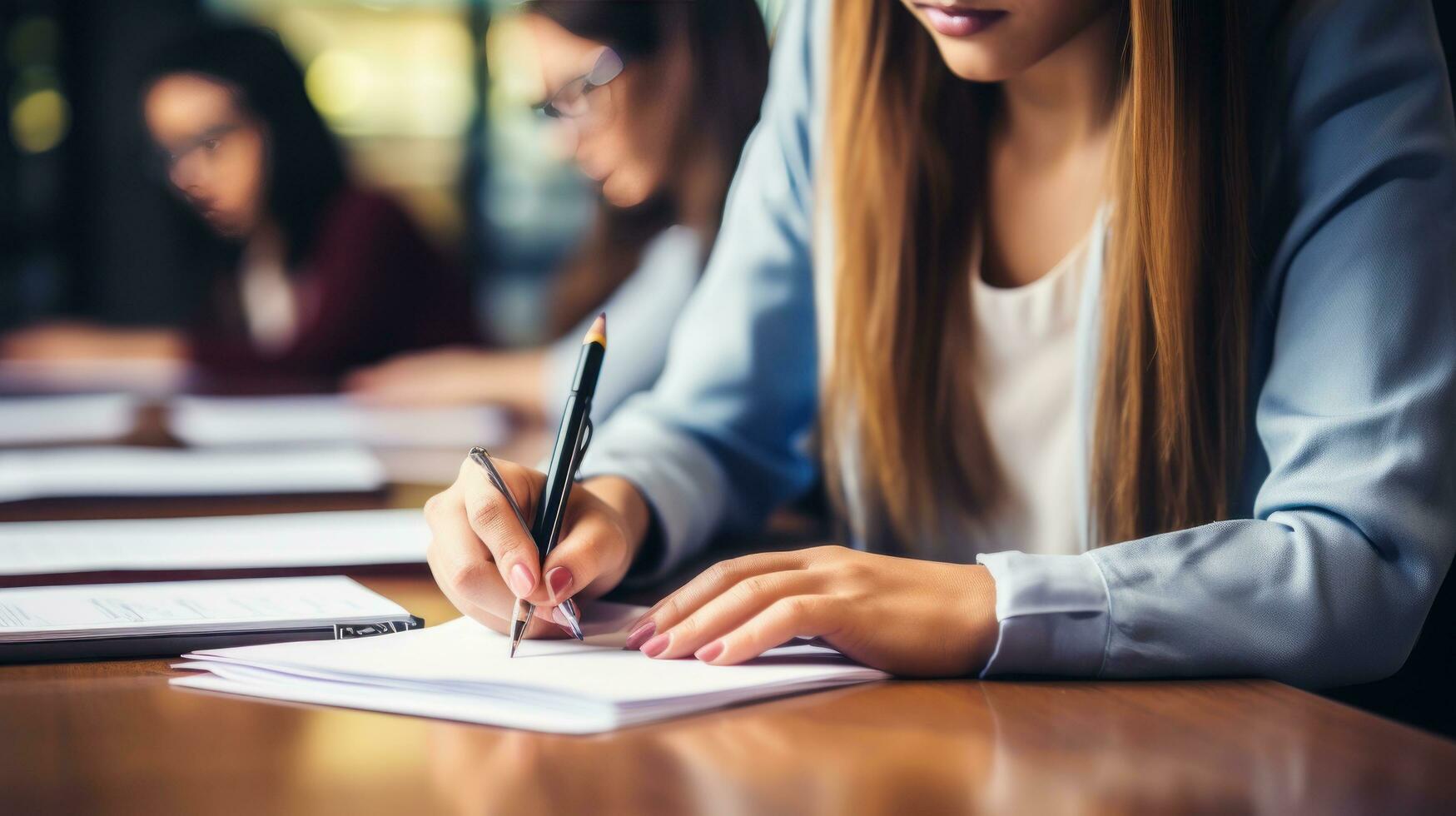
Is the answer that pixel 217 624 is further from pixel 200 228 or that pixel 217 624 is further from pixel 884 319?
pixel 200 228

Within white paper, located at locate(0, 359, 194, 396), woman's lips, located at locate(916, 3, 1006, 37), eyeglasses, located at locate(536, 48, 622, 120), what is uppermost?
eyeglasses, located at locate(536, 48, 622, 120)

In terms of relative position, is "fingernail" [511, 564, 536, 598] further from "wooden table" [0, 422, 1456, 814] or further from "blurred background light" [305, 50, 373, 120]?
"blurred background light" [305, 50, 373, 120]

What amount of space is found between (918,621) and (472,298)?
8.96 ft

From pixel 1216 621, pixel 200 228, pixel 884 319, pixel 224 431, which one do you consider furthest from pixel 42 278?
pixel 1216 621

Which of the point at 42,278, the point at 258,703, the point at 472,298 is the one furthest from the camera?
the point at 42,278

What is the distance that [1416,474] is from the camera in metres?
0.66

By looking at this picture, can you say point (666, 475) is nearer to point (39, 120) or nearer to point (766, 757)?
point (766, 757)

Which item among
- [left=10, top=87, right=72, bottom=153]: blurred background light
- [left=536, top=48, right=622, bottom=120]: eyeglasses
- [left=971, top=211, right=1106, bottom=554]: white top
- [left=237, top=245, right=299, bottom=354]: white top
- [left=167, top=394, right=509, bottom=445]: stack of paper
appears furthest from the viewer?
[left=10, top=87, right=72, bottom=153]: blurred background light

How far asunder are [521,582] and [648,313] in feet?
4.13

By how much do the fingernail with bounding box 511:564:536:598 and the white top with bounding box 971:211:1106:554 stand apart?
46 cm

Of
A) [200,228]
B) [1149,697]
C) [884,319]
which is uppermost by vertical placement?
[200,228]

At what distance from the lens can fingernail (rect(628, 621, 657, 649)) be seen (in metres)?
0.61

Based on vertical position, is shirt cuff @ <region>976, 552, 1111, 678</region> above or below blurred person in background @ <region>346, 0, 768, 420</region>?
below

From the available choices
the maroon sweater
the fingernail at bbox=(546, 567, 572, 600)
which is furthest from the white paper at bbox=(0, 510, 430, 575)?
the maroon sweater
